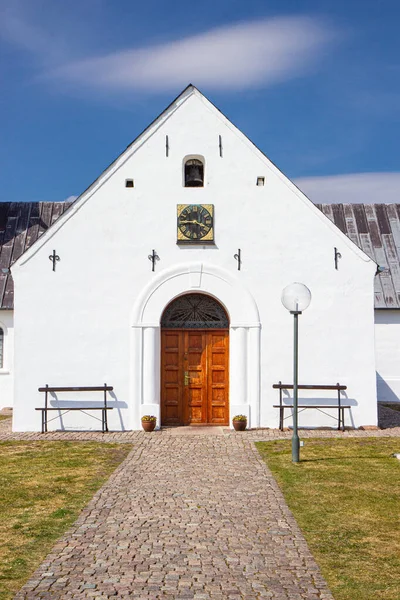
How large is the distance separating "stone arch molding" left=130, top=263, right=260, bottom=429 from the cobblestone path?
4.77m

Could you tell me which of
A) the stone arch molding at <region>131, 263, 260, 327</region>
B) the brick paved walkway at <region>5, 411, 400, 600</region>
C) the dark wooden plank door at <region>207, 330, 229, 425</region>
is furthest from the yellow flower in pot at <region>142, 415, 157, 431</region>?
the brick paved walkway at <region>5, 411, 400, 600</region>

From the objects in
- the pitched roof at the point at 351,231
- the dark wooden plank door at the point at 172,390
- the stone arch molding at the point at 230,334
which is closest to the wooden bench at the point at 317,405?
the stone arch molding at the point at 230,334

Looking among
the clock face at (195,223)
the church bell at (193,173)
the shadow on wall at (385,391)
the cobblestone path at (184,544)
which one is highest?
the church bell at (193,173)

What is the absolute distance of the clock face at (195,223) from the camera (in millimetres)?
17859

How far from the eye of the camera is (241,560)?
7523 millimetres

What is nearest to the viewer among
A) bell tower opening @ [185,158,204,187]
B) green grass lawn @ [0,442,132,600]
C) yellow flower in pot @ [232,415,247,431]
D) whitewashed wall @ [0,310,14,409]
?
green grass lawn @ [0,442,132,600]

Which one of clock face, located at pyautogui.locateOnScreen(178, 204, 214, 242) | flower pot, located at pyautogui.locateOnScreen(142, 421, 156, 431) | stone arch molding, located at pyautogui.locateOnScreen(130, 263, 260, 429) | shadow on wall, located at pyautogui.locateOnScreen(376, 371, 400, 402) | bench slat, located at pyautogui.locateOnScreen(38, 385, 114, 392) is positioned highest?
clock face, located at pyautogui.locateOnScreen(178, 204, 214, 242)

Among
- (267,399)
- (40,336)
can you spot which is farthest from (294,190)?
(40,336)

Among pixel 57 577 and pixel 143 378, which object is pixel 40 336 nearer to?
pixel 143 378

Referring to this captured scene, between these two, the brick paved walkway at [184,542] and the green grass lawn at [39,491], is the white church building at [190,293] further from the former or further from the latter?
the brick paved walkway at [184,542]

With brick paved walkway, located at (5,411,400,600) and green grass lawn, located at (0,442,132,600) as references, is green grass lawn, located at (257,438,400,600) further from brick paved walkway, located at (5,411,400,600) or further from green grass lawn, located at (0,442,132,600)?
green grass lawn, located at (0,442,132,600)

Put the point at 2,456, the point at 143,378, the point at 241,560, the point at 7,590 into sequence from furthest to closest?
the point at 143,378 → the point at 2,456 → the point at 241,560 → the point at 7,590

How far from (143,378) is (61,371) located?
7.11ft

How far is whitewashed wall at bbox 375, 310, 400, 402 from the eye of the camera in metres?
25.3
